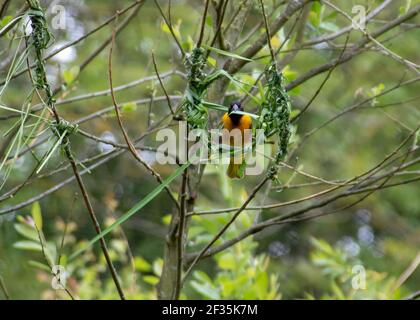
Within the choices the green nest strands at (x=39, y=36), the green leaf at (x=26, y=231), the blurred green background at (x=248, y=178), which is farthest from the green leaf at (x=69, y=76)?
the blurred green background at (x=248, y=178)

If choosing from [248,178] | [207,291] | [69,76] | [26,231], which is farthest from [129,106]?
[248,178]

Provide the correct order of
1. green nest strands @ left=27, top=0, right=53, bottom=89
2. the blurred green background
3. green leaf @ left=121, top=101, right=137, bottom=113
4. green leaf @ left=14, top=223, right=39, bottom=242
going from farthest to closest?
1. the blurred green background
2. green leaf @ left=14, top=223, right=39, bottom=242
3. green leaf @ left=121, top=101, right=137, bottom=113
4. green nest strands @ left=27, top=0, right=53, bottom=89

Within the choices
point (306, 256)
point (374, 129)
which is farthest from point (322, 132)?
point (306, 256)

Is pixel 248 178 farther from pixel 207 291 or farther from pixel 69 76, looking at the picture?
pixel 69 76

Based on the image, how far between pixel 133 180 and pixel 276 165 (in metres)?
5.49

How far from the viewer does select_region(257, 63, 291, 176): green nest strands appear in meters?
1.73

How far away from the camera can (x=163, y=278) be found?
242cm

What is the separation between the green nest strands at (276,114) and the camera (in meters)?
1.73

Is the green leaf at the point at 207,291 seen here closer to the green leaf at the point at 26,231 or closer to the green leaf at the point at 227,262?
the green leaf at the point at 227,262

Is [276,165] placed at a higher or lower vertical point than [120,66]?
lower

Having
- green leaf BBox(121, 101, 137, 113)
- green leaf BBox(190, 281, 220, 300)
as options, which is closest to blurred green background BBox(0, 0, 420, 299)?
green leaf BBox(190, 281, 220, 300)

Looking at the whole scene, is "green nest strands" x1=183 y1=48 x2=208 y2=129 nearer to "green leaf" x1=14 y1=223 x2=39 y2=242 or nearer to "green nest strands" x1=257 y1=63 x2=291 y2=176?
"green nest strands" x1=257 y1=63 x2=291 y2=176
